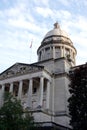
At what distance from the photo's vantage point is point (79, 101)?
3488 cm

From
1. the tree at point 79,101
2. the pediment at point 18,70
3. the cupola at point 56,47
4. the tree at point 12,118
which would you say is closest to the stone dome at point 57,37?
the cupola at point 56,47

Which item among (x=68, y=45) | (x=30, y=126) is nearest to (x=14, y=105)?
(x=30, y=126)

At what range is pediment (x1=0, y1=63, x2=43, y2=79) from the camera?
47.5 m

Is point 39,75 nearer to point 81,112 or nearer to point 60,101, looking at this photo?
point 60,101

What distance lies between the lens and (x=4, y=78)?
166 feet

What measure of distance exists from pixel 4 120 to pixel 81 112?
38.2 feet

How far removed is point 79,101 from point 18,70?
1870cm

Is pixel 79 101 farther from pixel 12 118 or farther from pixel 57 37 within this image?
pixel 57 37

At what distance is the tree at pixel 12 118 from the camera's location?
27011mm

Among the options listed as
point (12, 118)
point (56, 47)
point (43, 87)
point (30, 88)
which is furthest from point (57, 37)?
point (12, 118)

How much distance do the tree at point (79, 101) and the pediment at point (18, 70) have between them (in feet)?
38.3

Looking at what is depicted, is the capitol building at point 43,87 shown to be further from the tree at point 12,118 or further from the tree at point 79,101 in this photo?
the tree at point 12,118

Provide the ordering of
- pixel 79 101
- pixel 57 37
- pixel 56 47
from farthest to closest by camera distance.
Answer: pixel 57 37 → pixel 56 47 → pixel 79 101

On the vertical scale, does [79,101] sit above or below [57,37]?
below
